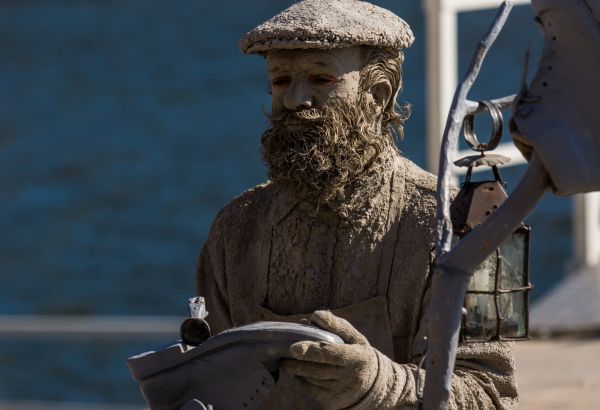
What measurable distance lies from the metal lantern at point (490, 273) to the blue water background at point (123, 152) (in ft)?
25.2

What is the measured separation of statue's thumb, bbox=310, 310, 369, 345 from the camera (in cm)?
285

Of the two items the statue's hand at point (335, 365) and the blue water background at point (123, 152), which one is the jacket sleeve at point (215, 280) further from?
the blue water background at point (123, 152)

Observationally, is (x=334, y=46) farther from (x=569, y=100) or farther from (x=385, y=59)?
(x=569, y=100)

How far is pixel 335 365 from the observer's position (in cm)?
281

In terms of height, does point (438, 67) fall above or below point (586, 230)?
above

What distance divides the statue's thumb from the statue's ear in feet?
1.78

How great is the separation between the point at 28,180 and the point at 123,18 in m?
9.14

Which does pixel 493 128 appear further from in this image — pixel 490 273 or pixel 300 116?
pixel 300 116

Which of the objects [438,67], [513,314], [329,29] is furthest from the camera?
[438,67]

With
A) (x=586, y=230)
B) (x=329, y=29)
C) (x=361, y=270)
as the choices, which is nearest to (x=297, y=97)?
(x=329, y=29)

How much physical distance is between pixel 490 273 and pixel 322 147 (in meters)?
0.46

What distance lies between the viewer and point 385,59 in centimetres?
321

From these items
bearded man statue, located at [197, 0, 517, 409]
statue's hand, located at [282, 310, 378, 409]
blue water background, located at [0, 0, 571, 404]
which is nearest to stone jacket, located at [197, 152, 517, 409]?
bearded man statue, located at [197, 0, 517, 409]

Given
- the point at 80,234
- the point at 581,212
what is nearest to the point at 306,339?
the point at 581,212
